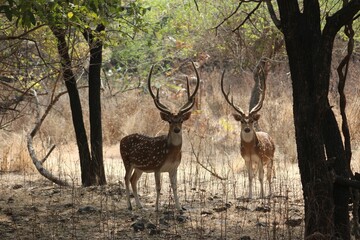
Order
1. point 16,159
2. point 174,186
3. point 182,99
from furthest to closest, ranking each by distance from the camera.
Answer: point 182,99
point 16,159
point 174,186

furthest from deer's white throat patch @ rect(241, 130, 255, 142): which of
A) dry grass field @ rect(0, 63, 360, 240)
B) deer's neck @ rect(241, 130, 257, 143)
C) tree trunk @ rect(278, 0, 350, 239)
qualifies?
tree trunk @ rect(278, 0, 350, 239)

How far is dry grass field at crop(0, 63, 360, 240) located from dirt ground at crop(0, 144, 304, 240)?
0.01 m

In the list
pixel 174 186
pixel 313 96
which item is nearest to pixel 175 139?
pixel 174 186

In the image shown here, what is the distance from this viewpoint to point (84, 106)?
17203mm

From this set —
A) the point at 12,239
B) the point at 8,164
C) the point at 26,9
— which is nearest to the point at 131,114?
the point at 8,164

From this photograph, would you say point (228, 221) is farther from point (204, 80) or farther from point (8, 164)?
point (204, 80)

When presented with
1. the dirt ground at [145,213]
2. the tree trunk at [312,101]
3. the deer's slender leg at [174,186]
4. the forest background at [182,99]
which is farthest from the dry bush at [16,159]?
the tree trunk at [312,101]

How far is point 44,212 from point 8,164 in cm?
386

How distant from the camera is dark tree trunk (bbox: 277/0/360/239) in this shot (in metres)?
5.61

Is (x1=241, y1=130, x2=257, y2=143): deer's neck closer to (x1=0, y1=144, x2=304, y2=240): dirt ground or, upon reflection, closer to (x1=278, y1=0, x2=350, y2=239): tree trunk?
(x1=0, y1=144, x2=304, y2=240): dirt ground

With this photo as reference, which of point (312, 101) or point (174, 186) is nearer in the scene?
point (312, 101)

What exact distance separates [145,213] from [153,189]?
67.9 inches

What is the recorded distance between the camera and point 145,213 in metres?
8.66

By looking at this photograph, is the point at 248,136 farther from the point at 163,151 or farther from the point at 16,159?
the point at 16,159
